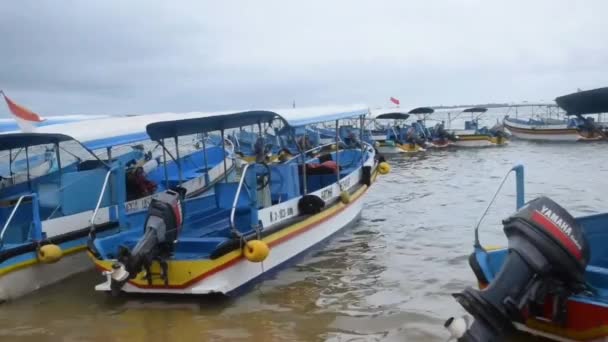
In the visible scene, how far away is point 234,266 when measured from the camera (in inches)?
283

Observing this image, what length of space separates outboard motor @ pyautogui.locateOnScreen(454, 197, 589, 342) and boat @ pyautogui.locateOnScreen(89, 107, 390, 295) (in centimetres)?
316

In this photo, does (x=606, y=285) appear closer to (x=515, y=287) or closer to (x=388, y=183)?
(x=515, y=287)

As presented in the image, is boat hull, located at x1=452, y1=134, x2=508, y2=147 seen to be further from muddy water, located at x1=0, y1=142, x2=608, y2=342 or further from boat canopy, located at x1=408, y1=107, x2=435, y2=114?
muddy water, located at x1=0, y1=142, x2=608, y2=342

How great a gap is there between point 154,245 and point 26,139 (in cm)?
336

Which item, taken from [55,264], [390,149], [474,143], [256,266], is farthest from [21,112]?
[474,143]

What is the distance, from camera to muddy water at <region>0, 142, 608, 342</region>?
6414mm

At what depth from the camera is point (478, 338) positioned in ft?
13.7

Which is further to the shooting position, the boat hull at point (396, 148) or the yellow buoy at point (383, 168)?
the boat hull at point (396, 148)

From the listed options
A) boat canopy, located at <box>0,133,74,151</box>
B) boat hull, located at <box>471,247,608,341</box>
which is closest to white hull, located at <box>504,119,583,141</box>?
boat canopy, located at <box>0,133,74,151</box>

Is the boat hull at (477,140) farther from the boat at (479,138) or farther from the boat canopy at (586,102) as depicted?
the boat canopy at (586,102)

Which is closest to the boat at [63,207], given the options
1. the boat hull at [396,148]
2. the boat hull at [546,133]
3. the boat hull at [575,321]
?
the boat hull at [575,321]

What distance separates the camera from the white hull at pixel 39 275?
7566 millimetres

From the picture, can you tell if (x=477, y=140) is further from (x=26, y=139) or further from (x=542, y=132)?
(x=26, y=139)

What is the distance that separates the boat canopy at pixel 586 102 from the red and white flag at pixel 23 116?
6.72 metres
